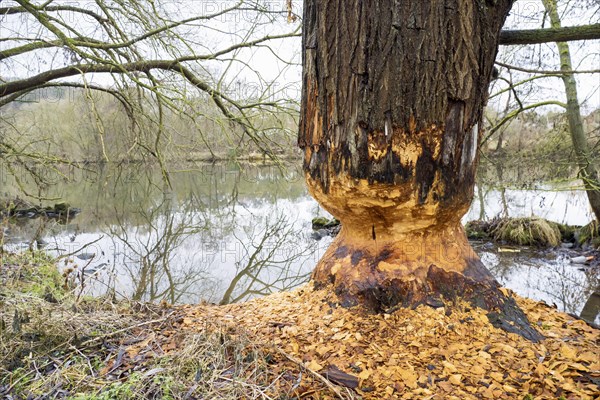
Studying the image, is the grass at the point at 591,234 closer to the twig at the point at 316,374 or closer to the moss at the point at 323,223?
the moss at the point at 323,223

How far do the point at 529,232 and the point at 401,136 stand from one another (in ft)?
23.2

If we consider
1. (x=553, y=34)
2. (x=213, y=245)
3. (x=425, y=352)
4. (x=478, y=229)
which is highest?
(x=553, y=34)

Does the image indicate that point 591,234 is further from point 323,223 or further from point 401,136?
point 401,136

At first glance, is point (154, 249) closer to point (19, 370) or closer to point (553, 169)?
point (19, 370)

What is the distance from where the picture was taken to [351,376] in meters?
1.49

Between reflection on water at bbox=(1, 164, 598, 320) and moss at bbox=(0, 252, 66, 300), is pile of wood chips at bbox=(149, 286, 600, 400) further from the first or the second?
moss at bbox=(0, 252, 66, 300)

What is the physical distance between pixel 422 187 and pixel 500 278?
194 inches

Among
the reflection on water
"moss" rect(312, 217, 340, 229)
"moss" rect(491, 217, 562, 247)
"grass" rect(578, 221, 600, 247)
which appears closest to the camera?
the reflection on water

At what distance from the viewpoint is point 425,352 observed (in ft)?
5.29

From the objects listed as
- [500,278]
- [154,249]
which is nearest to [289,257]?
[154,249]

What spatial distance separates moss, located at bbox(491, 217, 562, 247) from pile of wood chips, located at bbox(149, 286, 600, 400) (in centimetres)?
622

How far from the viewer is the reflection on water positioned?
5.40 meters

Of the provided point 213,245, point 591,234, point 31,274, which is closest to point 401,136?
point 31,274

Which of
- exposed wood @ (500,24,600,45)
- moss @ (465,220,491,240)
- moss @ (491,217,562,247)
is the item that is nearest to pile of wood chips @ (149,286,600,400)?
exposed wood @ (500,24,600,45)
